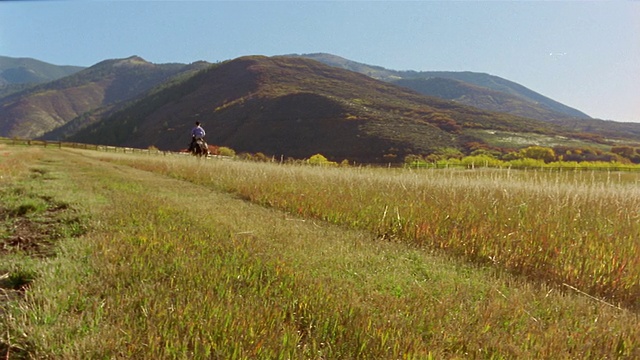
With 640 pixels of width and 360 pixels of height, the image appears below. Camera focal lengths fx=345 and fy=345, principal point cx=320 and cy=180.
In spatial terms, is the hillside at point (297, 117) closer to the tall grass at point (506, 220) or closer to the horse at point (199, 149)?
the horse at point (199, 149)


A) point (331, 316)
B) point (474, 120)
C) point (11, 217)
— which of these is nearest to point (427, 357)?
point (331, 316)

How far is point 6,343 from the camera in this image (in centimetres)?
213

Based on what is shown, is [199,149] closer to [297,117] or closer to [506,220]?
[506,220]

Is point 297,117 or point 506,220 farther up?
point 297,117

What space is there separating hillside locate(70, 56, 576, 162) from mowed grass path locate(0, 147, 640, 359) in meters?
60.5

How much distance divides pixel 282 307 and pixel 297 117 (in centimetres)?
9371

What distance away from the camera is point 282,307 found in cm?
281

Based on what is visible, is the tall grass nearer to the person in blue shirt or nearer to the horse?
the person in blue shirt

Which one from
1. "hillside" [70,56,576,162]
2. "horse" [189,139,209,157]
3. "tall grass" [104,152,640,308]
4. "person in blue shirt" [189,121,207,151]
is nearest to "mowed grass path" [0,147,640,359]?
"tall grass" [104,152,640,308]

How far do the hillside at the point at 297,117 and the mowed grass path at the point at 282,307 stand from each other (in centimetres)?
6053

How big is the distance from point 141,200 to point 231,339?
19.0 ft

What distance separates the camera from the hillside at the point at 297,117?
2997 inches

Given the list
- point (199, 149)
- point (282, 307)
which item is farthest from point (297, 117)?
point (282, 307)

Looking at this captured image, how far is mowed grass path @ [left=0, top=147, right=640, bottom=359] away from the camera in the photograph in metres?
2.24
